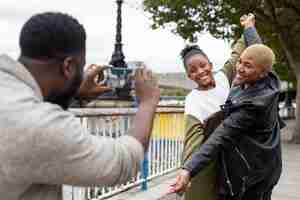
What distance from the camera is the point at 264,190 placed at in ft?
8.64

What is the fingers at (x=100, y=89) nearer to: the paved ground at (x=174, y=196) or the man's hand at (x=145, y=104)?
the man's hand at (x=145, y=104)

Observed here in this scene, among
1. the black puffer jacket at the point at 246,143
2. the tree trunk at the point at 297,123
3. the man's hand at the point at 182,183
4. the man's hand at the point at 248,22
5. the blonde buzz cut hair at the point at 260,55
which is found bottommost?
the tree trunk at the point at 297,123

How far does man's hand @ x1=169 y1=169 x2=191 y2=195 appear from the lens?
237 cm

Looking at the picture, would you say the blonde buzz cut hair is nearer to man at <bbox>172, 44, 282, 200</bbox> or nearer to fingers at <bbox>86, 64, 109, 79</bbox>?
man at <bbox>172, 44, 282, 200</bbox>

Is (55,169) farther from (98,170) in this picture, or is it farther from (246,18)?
(246,18)

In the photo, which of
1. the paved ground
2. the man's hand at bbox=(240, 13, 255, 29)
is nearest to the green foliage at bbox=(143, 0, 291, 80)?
the paved ground

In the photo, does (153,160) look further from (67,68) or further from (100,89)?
(67,68)

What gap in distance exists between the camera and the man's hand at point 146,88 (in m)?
1.48

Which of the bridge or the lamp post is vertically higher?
the lamp post

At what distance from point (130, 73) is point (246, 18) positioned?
1.72 m

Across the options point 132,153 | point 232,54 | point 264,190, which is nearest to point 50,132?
point 132,153

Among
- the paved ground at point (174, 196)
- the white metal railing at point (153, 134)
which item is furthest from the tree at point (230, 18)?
the white metal railing at point (153, 134)

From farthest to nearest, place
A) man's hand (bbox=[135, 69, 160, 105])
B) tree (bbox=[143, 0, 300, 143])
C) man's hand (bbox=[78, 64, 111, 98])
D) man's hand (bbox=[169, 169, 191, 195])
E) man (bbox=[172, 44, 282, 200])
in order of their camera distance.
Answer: tree (bbox=[143, 0, 300, 143]) < man (bbox=[172, 44, 282, 200]) < man's hand (bbox=[169, 169, 191, 195]) < man's hand (bbox=[78, 64, 111, 98]) < man's hand (bbox=[135, 69, 160, 105])

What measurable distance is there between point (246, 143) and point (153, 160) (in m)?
4.85
